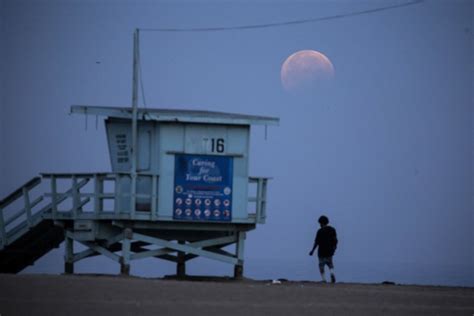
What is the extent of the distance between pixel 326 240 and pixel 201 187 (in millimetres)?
3478

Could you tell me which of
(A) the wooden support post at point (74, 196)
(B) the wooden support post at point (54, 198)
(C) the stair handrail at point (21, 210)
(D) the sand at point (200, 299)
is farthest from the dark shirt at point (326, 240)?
(C) the stair handrail at point (21, 210)

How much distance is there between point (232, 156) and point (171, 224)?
2.37 metres

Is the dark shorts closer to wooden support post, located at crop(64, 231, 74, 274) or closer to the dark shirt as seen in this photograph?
the dark shirt

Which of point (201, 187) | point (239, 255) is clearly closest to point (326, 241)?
point (239, 255)

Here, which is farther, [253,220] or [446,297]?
[253,220]

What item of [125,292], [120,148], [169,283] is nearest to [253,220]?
[120,148]

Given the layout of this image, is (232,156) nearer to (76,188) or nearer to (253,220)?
(253,220)

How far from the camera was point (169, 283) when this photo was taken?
24.8 meters

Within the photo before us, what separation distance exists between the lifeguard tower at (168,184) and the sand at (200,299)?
4753mm

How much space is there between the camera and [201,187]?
29.8m

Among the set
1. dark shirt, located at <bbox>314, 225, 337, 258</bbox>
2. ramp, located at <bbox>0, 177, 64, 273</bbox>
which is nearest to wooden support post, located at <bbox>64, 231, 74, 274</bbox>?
ramp, located at <bbox>0, 177, 64, 273</bbox>

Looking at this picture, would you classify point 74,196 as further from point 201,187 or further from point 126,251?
point 201,187

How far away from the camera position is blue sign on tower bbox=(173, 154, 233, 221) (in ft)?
97.5

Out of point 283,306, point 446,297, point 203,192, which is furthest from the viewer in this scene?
point 203,192
